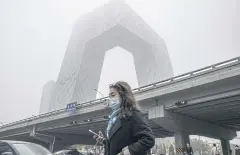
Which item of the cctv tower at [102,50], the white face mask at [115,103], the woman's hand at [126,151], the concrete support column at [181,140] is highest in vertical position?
the cctv tower at [102,50]

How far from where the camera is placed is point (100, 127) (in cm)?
3266

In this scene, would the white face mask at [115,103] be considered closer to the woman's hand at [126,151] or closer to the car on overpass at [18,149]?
the woman's hand at [126,151]

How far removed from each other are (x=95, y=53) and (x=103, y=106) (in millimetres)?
67223

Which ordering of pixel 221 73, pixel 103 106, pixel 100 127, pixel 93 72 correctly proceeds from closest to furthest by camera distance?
1. pixel 221 73
2. pixel 103 106
3. pixel 100 127
4. pixel 93 72

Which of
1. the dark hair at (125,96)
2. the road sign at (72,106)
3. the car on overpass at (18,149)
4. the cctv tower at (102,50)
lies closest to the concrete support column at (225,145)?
the road sign at (72,106)

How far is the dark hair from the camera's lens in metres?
2.67

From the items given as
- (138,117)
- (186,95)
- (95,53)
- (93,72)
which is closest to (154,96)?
(186,95)

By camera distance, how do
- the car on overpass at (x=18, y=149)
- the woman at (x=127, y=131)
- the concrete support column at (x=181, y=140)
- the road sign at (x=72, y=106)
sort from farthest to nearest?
the road sign at (x=72, y=106) → the concrete support column at (x=181, y=140) → the car on overpass at (x=18, y=149) → the woman at (x=127, y=131)

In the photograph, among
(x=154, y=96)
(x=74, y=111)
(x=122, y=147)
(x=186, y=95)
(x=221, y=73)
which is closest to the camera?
(x=122, y=147)

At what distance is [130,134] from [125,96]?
0.45 meters

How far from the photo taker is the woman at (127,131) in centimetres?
238

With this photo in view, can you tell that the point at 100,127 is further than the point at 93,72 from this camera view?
No

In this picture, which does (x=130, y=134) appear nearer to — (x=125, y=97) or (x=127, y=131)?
(x=127, y=131)

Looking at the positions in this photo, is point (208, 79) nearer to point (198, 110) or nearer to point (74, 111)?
point (198, 110)
